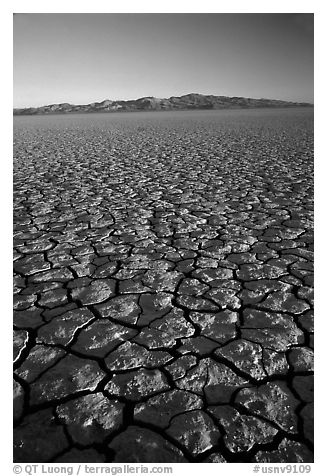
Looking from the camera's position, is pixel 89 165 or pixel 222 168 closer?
pixel 222 168

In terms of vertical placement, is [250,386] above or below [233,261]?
below

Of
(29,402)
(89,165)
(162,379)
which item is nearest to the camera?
(29,402)

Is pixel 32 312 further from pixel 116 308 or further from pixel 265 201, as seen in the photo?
pixel 265 201
